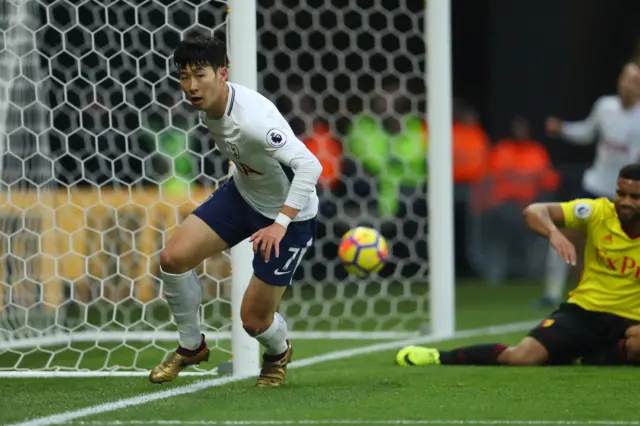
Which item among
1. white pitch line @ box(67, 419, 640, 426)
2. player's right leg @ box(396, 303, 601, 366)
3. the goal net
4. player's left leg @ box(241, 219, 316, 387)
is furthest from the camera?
the goal net

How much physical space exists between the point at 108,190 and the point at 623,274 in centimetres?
465

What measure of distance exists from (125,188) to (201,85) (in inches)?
174

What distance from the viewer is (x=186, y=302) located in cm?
594

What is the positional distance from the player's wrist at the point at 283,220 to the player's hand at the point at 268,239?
32 millimetres

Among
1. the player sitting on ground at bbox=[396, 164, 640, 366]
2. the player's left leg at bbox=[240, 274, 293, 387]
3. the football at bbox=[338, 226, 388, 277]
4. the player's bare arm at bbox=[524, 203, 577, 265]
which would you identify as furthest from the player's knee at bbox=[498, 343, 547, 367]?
the player's left leg at bbox=[240, 274, 293, 387]

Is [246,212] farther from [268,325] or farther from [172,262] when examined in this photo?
[268,325]

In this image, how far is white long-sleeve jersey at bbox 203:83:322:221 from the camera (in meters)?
5.56

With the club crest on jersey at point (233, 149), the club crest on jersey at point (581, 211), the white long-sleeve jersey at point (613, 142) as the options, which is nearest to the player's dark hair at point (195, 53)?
the club crest on jersey at point (233, 149)

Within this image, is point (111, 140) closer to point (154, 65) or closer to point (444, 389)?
point (154, 65)

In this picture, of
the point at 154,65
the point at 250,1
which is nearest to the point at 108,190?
the point at 154,65

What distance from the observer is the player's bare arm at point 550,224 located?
6.15 meters

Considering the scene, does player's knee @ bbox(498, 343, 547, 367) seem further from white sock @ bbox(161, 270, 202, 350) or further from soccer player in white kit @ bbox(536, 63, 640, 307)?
soccer player in white kit @ bbox(536, 63, 640, 307)

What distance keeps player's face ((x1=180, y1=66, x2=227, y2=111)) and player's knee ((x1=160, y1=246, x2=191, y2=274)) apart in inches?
26.3

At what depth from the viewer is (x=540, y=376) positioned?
6.38m
